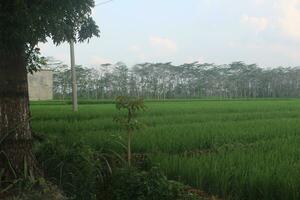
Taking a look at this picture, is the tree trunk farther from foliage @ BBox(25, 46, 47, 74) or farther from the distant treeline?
the distant treeline

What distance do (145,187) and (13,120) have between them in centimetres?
185

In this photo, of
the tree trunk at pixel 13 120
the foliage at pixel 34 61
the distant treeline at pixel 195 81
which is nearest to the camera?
the tree trunk at pixel 13 120

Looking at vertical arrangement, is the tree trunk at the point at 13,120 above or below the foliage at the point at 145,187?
above

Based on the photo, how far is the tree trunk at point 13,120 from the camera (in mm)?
5223

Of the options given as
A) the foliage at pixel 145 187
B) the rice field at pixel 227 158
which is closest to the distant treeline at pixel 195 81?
the rice field at pixel 227 158

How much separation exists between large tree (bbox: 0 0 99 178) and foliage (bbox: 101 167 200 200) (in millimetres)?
1063

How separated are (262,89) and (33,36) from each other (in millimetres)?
66917

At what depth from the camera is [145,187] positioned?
14.8 feet

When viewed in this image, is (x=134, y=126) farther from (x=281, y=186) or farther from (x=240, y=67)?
(x=240, y=67)

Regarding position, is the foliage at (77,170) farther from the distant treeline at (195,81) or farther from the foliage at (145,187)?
the distant treeline at (195,81)

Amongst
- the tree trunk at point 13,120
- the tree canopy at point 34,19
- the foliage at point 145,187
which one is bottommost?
the foliage at point 145,187

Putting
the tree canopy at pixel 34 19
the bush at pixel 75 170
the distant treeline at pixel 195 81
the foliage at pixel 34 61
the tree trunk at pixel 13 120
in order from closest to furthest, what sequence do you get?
the tree canopy at pixel 34 19 < the bush at pixel 75 170 < the tree trunk at pixel 13 120 < the foliage at pixel 34 61 < the distant treeline at pixel 195 81

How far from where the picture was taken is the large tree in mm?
4852

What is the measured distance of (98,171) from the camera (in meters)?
5.28
